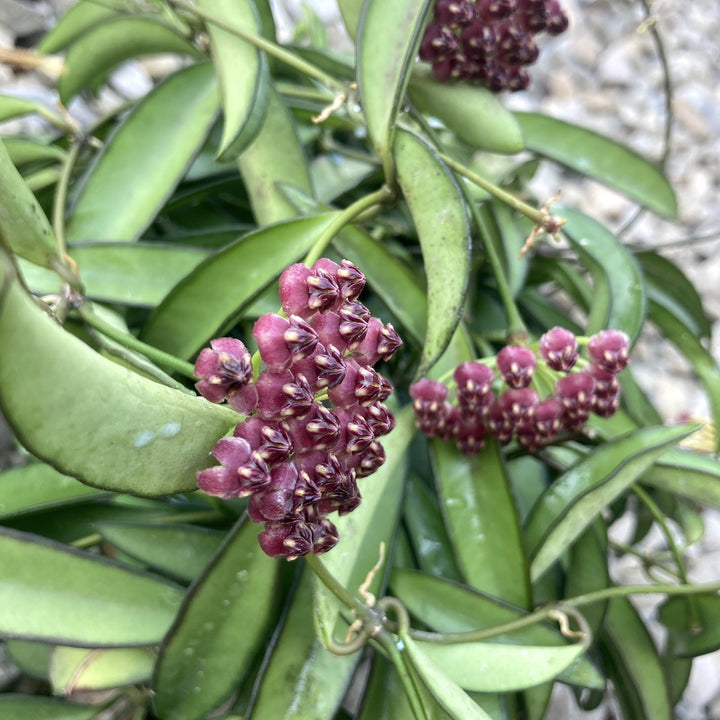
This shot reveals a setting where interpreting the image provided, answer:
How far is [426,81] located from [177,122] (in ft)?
0.75

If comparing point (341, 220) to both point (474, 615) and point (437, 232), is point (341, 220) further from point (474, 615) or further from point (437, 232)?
point (474, 615)

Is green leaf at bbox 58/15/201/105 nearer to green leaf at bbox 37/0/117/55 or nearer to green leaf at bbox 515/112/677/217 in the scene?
green leaf at bbox 37/0/117/55

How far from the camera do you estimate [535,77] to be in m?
1.36

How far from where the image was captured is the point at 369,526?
538 millimetres

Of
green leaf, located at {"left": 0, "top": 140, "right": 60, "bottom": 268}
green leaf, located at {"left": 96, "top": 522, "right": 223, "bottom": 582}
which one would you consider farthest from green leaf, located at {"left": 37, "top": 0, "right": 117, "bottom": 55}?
green leaf, located at {"left": 96, "top": 522, "right": 223, "bottom": 582}

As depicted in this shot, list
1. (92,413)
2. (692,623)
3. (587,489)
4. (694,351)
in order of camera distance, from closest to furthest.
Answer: (92,413), (587,489), (692,623), (694,351)

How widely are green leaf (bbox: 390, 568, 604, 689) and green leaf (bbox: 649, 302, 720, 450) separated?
0.28 meters

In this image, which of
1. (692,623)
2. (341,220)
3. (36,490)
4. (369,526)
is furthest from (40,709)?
(692,623)

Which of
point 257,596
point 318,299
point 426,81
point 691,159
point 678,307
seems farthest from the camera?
point 691,159

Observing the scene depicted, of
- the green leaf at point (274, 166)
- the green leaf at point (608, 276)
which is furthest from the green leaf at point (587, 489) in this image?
the green leaf at point (274, 166)

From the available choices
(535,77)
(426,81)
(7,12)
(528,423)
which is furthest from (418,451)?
(535,77)

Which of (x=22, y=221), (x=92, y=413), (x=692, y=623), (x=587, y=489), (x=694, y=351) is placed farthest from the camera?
(x=694, y=351)

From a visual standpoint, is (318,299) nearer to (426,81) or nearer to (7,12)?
(426,81)

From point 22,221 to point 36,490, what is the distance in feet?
0.76
